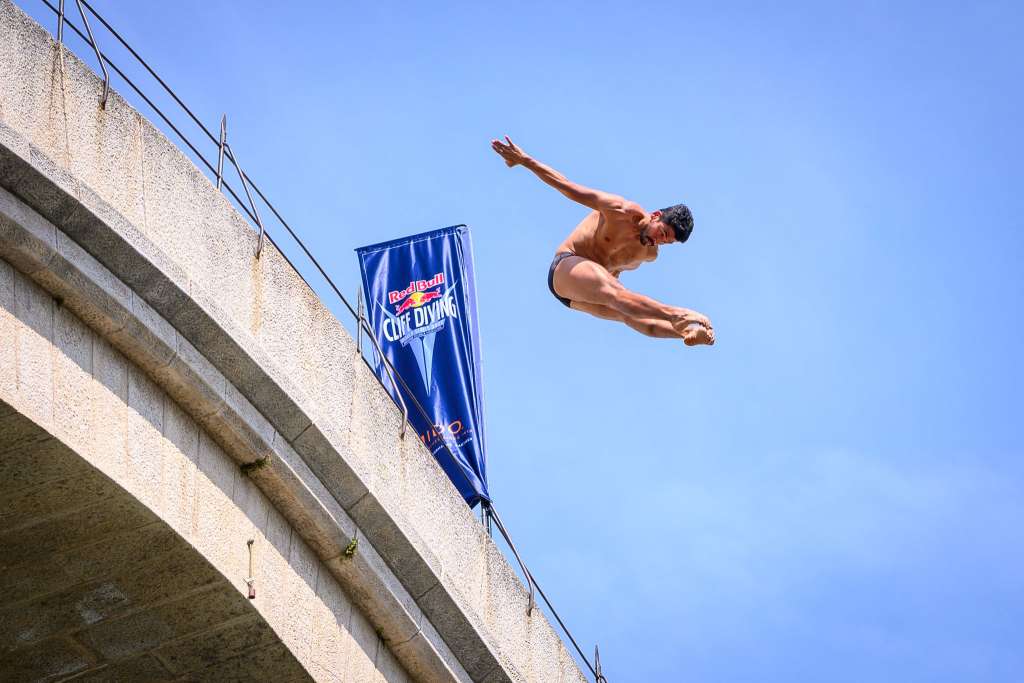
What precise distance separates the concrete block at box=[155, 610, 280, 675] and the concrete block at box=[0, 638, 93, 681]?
2.23ft

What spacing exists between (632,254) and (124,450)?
22.3 ft

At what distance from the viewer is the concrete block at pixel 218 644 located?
48.2 ft

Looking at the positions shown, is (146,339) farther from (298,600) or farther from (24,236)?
(298,600)

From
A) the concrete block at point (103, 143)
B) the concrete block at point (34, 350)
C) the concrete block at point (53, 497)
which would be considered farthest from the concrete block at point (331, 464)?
the concrete block at point (34, 350)

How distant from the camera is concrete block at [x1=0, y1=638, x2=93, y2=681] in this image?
14.6 m

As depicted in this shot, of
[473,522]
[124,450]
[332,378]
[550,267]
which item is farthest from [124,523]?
[550,267]

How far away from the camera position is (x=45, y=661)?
1476cm

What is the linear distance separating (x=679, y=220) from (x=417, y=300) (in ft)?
13.7

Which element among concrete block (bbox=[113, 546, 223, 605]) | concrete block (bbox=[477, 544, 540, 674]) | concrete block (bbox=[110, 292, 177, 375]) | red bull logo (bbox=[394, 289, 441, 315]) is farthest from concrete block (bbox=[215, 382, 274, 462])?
red bull logo (bbox=[394, 289, 441, 315])

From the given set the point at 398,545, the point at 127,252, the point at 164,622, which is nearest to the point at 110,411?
the point at 127,252

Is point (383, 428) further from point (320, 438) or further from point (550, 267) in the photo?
point (550, 267)

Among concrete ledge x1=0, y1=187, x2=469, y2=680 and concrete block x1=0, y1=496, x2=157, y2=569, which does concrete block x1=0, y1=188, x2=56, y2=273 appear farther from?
concrete block x1=0, y1=496, x2=157, y2=569

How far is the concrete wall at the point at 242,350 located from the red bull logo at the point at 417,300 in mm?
4286

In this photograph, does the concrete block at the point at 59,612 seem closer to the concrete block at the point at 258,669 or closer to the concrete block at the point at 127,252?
the concrete block at the point at 258,669
